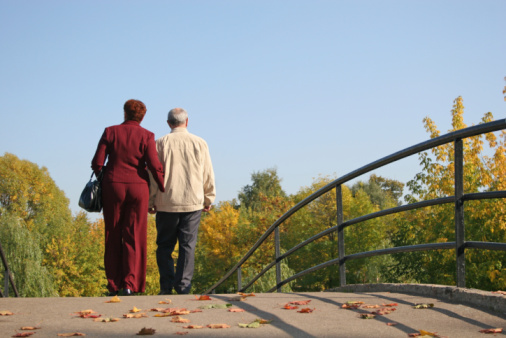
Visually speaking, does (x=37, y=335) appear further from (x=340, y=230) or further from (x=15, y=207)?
(x=15, y=207)

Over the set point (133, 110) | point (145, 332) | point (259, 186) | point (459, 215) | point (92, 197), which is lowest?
point (145, 332)

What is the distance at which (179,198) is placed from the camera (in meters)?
6.63

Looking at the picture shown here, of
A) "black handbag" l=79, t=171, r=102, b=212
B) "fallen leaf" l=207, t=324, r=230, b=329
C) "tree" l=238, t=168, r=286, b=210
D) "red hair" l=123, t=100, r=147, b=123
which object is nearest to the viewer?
"fallen leaf" l=207, t=324, r=230, b=329

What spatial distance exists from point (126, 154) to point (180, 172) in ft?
2.37

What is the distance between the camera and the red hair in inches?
253

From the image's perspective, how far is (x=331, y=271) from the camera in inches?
1800

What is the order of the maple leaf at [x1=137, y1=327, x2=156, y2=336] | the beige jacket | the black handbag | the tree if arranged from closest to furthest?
the maple leaf at [x1=137, y1=327, x2=156, y2=336] < the black handbag < the beige jacket < the tree

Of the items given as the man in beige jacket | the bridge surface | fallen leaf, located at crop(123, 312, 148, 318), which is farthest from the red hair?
fallen leaf, located at crop(123, 312, 148, 318)

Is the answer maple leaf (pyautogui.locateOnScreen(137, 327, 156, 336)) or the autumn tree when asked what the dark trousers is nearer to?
maple leaf (pyautogui.locateOnScreen(137, 327, 156, 336))

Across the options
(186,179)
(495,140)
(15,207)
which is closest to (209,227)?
(15,207)

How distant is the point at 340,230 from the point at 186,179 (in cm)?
194

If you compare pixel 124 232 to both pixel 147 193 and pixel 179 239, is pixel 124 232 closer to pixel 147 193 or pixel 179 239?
pixel 147 193

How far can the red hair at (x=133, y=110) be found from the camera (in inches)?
253

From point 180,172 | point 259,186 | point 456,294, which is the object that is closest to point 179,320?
point 456,294
